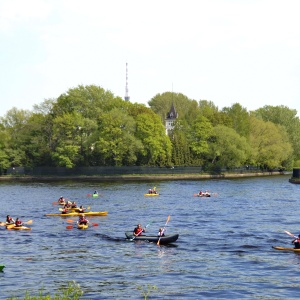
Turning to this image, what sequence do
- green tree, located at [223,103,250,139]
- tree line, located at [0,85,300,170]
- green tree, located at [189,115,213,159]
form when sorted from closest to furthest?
tree line, located at [0,85,300,170] < green tree, located at [189,115,213,159] < green tree, located at [223,103,250,139]

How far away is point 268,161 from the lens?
17425 cm

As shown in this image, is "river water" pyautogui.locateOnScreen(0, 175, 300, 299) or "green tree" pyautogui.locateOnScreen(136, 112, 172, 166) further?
"green tree" pyautogui.locateOnScreen(136, 112, 172, 166)

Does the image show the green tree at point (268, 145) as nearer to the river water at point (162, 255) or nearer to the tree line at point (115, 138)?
the tree line at point (115, 138)

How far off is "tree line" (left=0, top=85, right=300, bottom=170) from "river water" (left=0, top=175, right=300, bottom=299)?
66913 millimetres

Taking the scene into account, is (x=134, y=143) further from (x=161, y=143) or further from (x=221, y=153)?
(x=221, y=153)

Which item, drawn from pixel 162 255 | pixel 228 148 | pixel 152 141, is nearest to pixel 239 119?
pixel 228 148

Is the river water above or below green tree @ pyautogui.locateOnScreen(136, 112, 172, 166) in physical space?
below

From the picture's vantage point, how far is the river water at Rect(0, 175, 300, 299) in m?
38.2

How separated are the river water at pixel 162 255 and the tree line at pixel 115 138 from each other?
6691 centimetres

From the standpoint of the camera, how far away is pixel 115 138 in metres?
155

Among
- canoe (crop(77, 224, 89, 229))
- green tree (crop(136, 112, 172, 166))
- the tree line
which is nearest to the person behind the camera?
canoe (crop(77, 224, 89, 229))

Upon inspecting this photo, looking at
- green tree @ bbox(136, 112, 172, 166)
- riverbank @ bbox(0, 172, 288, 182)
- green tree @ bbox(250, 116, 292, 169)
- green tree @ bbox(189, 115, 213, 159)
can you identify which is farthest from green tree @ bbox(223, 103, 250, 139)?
green tree @ bbox(136, 112, 172, 166)

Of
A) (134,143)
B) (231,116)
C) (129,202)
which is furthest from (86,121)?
(129,202)

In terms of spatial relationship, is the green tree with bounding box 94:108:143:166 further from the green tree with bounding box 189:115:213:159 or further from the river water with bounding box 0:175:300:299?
the river water with bounding box 0:175:300:299
